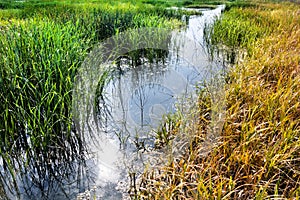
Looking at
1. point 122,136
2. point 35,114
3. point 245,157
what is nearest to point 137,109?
point 122,136

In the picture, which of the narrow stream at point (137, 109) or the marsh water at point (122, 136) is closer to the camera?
the marsh water at point (122, 136)

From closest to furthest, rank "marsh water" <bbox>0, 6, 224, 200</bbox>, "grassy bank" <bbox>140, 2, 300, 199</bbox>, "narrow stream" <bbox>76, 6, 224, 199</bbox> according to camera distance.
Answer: "grassy bank" <bbox>140, 2, 300, 199</bbox>, "marsh water" <bbox>0, 6, 224, 200</bbox>, "narrow stream" <bbox>76, 6, 224, 199</bbox>

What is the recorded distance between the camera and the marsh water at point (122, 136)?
1918 millimetres

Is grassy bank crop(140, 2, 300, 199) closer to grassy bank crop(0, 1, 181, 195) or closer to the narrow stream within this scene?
the narrow stream

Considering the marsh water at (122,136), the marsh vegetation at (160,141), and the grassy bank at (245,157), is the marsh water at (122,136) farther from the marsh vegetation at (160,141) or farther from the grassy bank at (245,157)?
the grassy bank at (245,157)

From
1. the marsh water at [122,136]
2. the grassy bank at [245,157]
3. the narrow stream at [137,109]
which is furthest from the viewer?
the narrow stream at [137,109]

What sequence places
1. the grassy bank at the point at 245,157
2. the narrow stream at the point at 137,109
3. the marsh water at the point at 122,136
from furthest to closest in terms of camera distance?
the narrow stream at the point at 137,109 → the marsh water at the point at 122,136 → the grassy bank at the point at 245,157

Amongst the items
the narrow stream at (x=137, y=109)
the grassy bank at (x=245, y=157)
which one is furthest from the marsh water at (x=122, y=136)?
the grassy bank at (x=245, y=157)

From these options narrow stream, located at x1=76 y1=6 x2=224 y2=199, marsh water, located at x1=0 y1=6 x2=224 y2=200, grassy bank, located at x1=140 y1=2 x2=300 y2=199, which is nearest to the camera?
grassy bank, located at x1=140 y1=2 x2=300 y2=199

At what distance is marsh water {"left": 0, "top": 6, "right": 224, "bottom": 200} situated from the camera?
6.29 feet

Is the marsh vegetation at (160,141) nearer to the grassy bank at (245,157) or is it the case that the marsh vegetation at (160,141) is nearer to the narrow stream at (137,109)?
the grassy bank at (245,157)

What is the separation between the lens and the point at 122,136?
2.51 meters

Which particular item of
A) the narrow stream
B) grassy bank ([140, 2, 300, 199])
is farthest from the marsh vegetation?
the narrow stream

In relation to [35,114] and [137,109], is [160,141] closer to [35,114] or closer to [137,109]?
[137,109]
